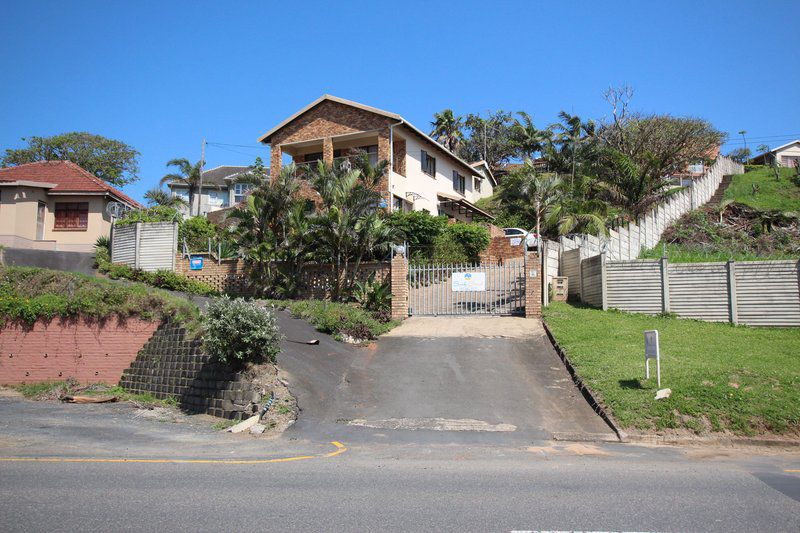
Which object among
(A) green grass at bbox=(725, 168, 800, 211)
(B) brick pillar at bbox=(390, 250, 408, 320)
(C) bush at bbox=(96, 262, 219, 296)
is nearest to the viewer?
(B) brick pillar at bbox=(390, 250, 408, 320)

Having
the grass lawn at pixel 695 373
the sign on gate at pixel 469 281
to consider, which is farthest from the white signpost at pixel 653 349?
the sign on gate at pixel 469 281

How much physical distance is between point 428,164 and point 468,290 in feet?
53.0

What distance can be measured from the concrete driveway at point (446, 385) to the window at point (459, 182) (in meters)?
21.2

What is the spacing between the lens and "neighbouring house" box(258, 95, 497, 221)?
30344mm

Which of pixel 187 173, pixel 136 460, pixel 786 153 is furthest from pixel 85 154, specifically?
pixel 786 153

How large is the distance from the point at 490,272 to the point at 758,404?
10.4m

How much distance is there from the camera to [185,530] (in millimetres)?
5383

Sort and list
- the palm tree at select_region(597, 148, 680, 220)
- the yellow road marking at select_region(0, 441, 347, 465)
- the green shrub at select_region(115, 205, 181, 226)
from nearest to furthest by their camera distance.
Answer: the yellow road marking at select_region(0, 441, 347, 465), the green shrub at select_region(115, 205, 181, 226), the palm tree at select_region(597, 148, 680, 220)

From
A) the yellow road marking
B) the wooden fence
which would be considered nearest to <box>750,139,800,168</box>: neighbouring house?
the wooden fence

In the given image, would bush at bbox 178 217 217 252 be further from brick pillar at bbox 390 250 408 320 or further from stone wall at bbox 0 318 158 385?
brick pillar at bbox 390 250 408 320

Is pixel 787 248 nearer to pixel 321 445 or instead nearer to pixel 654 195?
pixel 654 195

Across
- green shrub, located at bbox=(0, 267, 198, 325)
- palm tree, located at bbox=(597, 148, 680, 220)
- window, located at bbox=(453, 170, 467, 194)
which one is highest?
A: window, located at bbox=(453, 170, 467, 194)

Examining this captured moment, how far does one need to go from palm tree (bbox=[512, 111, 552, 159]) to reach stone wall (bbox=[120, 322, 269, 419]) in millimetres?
41945

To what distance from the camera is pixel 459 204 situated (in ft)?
118
